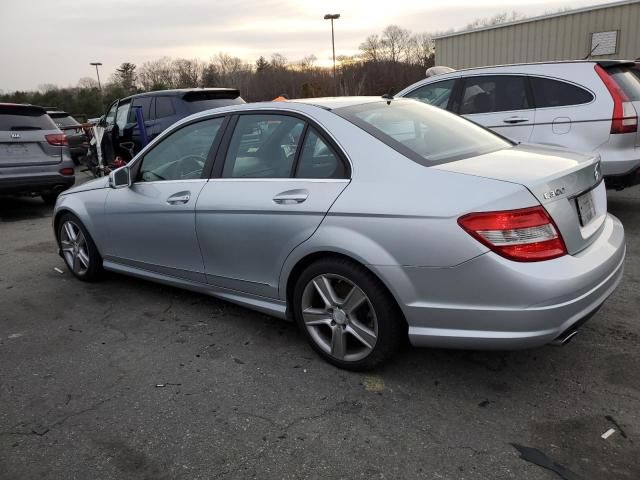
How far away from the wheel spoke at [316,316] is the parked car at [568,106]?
3299mm

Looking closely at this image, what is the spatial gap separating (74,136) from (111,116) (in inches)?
184

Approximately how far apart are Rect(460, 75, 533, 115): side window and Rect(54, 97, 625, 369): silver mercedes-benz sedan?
256 cm

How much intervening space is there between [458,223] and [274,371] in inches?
55.8

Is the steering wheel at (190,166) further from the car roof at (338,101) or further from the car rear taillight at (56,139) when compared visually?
the car rear taillight at (56,139)

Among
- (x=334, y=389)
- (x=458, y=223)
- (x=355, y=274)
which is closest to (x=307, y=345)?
(x=334, y=389)

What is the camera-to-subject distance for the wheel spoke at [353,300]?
2.83m

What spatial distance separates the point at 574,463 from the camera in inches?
87.5

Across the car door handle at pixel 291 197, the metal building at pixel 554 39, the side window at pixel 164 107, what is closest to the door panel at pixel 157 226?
the car door handle at pixel 291 197

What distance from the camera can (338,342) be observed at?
303 cm

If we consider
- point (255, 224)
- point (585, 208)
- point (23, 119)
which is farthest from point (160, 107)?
point (585, 208)

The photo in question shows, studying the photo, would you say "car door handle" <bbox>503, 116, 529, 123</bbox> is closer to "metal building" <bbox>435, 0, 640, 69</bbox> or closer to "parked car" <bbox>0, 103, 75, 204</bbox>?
"parked car" <bbox>0, 103, 75, 204</bbox>

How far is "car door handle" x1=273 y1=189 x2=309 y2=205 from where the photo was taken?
300 centimetres

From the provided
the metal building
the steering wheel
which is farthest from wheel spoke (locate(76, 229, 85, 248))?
the metal building

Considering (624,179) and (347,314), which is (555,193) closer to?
(347,314)
